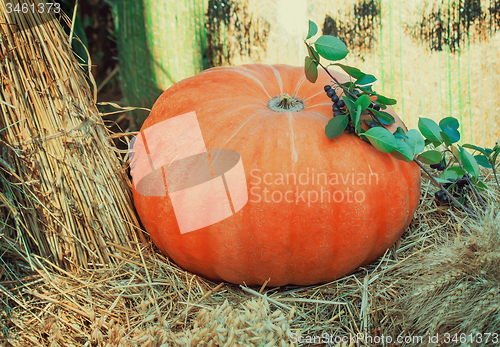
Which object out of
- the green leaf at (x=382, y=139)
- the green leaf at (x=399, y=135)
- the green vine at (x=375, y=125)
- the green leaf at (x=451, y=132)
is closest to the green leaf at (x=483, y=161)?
the green vine at (x=375, y=125)

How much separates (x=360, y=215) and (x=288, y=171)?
0.31 m

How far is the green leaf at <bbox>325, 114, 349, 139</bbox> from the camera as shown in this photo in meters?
1.38

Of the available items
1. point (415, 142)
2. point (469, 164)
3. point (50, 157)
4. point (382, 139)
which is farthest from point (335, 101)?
point (50, 157)

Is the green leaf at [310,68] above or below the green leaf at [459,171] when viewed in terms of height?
above

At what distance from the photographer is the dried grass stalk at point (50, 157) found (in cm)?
149

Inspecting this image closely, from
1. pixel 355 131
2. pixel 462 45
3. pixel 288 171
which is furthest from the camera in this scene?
pixel 462 45

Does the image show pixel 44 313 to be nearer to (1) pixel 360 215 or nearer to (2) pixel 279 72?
(1) pixel 360 215

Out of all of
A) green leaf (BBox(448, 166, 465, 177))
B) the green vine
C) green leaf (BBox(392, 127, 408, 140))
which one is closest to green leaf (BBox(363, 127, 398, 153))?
the green vine

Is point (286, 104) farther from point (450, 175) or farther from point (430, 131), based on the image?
point (450, 175)

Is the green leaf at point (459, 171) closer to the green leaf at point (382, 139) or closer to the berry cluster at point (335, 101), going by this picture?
the green leaf at point (382, 139)

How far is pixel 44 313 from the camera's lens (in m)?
1.44

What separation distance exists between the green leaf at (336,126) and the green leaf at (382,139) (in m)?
0.09

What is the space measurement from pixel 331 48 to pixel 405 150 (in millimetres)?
445

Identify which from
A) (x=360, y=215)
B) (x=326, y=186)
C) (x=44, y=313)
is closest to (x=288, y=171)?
(x=326, y=186)
